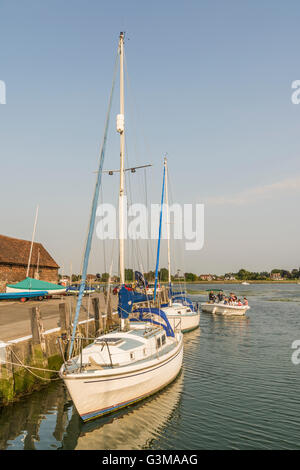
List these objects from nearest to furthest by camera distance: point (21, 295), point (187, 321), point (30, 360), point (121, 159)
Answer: point (30, 360), point (121, 159), point (187, 321), point (21, 295)

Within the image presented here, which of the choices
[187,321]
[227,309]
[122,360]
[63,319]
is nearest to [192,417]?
[122,360]

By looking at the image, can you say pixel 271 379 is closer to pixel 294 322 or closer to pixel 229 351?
pixel 229 351

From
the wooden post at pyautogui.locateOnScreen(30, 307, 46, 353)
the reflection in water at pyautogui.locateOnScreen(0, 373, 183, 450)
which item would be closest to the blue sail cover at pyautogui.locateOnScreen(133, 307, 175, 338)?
the reflection in water at pyautogui.locateOnScreen(0, 373, 183, 450)

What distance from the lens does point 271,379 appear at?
16328mm

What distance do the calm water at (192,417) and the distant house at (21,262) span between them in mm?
30789

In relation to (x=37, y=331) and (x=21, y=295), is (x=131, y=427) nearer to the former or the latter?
(x=37, y=331)

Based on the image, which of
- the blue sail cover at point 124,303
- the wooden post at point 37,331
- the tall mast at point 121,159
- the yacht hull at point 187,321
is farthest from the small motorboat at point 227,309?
the wooden post at point 37,331


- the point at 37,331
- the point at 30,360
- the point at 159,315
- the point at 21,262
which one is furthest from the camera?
the point at 21,262

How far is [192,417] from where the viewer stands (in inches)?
475

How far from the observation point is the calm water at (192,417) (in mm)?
10141

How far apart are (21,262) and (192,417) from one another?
37819 millimetres

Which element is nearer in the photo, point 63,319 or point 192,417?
point 192,417
